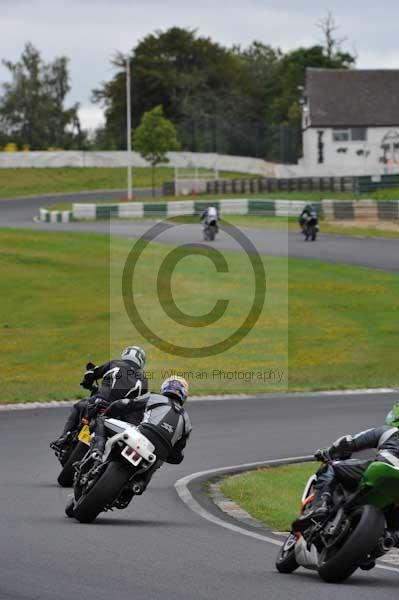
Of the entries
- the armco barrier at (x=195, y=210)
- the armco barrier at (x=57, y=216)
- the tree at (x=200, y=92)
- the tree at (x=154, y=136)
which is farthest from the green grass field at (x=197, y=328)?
the tree at (x=200, y=92)

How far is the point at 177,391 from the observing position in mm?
10750

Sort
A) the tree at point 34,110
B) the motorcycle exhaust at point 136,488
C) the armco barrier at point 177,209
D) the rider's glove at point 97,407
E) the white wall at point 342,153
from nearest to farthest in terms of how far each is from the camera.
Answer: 1. the motorcycle exhaust at point 136,488
2. the rider's glove at point 97,407
3. the armco barrier at point 177,209
4. the white wall at point 342,153
5. the tree at point 34,110

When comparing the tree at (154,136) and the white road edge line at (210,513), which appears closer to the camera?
the white road edge line at (210,513)

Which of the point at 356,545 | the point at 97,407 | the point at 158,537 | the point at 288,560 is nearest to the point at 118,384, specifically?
the point at 97,407

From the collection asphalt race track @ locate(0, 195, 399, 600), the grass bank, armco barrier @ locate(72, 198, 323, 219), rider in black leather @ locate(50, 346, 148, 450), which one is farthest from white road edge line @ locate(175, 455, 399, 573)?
the grass bank

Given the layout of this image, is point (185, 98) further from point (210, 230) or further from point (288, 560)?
point (288, 560)

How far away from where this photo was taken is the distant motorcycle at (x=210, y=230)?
4453 cm

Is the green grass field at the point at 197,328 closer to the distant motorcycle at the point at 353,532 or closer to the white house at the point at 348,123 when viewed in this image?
the distant motorcycle at the point at 353,532

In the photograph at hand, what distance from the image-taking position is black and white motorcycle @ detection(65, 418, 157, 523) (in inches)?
396

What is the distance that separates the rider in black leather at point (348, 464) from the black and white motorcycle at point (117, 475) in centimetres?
197

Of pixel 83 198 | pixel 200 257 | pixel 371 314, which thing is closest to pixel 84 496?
pixel 371 314

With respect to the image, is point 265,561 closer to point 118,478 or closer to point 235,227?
point 118,478

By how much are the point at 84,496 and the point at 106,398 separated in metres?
1.90

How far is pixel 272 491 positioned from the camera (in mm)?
13016
